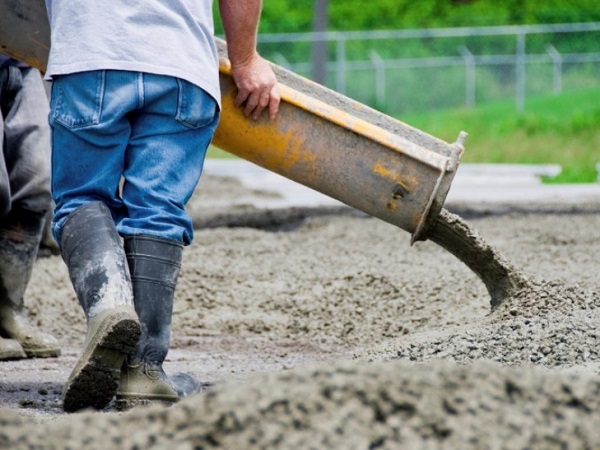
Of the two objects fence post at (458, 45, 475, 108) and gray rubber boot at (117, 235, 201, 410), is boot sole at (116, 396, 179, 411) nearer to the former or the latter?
gray rubber boot at (117, 235, 201, 410)

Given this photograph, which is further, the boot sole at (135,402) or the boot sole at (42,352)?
the boot sole at (42,352)

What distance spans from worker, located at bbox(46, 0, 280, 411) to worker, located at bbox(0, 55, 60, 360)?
3.93 feet

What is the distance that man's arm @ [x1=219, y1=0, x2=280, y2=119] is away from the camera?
3.73 metres

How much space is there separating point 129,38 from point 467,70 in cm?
2215

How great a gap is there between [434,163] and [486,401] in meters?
1.88

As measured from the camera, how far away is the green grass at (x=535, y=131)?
1536 centimetres

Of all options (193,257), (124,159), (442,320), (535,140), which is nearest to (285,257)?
(193,257)

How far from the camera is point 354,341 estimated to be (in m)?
4.96

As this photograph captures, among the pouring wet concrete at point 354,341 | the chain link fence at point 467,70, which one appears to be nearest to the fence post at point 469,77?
the chain link fence at point 467,70

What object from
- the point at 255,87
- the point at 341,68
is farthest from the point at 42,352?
the point at 341,68

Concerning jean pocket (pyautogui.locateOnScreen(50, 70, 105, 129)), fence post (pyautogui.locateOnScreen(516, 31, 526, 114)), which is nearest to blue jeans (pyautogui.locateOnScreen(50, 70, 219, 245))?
jean pocket (pyautogui.locateOnScreen(50, 70, 105, 129))

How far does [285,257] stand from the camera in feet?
21.8

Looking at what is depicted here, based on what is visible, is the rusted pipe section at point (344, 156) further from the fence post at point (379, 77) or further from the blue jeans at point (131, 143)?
the fence post at point (379, 77)

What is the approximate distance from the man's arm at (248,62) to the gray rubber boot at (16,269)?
1.33 metres
